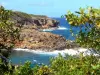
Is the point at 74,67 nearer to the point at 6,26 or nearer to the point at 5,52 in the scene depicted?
the point at 6,26

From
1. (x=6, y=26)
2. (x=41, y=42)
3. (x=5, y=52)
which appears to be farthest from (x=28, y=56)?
(x=6, y=26)

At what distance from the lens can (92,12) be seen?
38.1ft

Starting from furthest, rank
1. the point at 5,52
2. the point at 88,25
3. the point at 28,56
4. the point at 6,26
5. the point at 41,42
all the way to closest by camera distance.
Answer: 1. the point at 41,42
2. the point at 28,56
3. the point at 5,52
4. the point at 6,26
5. the point at 88,25

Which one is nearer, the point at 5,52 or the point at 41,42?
the point at 5,52

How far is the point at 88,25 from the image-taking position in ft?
38.8

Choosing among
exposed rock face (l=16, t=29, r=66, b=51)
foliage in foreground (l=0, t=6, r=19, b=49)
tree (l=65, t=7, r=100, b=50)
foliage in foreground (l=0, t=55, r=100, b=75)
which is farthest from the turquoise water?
tree (l=65, t=7, r=100, b=50)

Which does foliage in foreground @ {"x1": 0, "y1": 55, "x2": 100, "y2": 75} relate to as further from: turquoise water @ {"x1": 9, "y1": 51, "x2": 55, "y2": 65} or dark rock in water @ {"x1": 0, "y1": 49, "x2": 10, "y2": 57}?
turquoise water @ {"x1": 9, "y1": 51, "x2": 55, "y2": 65}

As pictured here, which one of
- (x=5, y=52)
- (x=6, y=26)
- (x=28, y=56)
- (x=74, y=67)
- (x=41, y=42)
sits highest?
(x=6, y=26)

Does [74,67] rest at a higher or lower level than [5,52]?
higher

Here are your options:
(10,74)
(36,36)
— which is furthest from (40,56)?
(10,74)

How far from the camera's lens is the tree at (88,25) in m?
11.5

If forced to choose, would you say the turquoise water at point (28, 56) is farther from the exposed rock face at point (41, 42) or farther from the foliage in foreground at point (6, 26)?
the foliage in foreground at point (6, 26)

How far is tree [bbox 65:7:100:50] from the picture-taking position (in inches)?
455

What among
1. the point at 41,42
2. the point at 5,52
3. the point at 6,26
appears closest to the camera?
the point at 6,26
